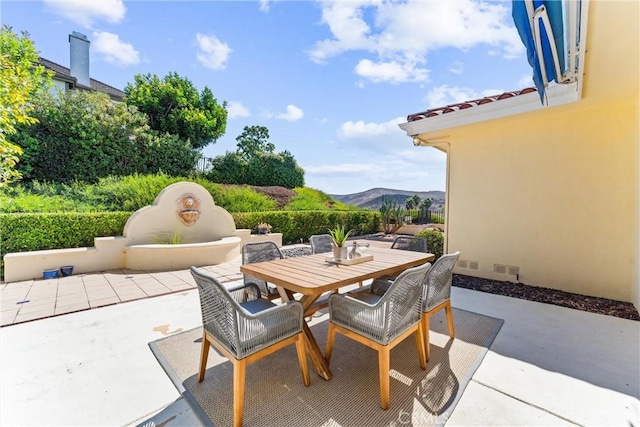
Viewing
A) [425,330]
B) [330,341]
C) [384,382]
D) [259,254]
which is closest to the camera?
[384,382]

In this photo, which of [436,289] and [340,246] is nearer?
[436,289]

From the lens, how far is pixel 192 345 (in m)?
3.34

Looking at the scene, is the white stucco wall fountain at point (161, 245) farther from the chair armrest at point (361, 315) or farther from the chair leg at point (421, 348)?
the chair leg at point (421, 348)

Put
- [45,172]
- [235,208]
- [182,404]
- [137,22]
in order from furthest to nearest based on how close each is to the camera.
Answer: [235,208] < [45,172] < [137,22] < [182,404]

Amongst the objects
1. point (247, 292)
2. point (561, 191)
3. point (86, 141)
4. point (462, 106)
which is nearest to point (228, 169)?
point (86, 141)

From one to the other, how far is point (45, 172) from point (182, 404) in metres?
11.7

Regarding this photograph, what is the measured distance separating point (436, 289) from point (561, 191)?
415 cm

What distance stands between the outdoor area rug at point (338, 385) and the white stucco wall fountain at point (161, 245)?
3957mm

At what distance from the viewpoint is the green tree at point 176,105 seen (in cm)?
1412

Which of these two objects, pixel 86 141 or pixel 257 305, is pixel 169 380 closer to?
pixel 257 305

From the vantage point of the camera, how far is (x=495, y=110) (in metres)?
5.14

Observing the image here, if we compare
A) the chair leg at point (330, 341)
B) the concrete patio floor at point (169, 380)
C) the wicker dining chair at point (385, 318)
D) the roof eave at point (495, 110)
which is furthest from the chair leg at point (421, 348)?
the roof eave at point (495, 110)

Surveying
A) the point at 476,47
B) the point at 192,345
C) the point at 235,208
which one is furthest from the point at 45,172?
the point at 476,47

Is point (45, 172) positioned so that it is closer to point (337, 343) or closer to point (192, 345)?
point (192, 345)
